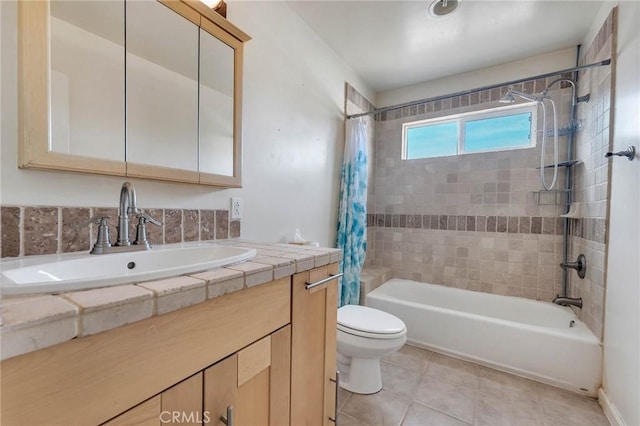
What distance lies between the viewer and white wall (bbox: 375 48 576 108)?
222cm

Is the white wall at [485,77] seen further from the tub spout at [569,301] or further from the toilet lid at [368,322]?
the toilet lid at [368,322]

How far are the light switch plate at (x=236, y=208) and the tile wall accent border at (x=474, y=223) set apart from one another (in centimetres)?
185

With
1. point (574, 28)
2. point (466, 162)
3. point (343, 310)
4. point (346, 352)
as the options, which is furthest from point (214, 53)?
point (574, 28)

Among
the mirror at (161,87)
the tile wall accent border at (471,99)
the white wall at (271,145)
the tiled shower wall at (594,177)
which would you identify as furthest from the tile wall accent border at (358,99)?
the tiled shower wall at (594,177)

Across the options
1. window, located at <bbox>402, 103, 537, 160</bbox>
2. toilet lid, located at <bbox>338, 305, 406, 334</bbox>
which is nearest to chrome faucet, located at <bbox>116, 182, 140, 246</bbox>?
toilet lid, located at <bbox>338, 305, 406, 334</bbox>

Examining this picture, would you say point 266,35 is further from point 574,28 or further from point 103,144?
point 574,28

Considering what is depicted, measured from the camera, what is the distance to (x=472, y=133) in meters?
2.58

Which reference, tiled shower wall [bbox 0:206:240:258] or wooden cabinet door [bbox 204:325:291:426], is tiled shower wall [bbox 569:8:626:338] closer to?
wooden cabinet door [bbox 204:325:291:426]

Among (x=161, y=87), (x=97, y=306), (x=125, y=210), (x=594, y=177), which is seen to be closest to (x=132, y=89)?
(x=161, y=87)

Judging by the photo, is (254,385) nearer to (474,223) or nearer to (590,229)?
(590,229)

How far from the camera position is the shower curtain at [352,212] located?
7.34ft

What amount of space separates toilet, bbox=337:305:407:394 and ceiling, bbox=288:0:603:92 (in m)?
2.04

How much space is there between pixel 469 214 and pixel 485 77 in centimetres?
130

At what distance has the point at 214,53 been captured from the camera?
1290mm
